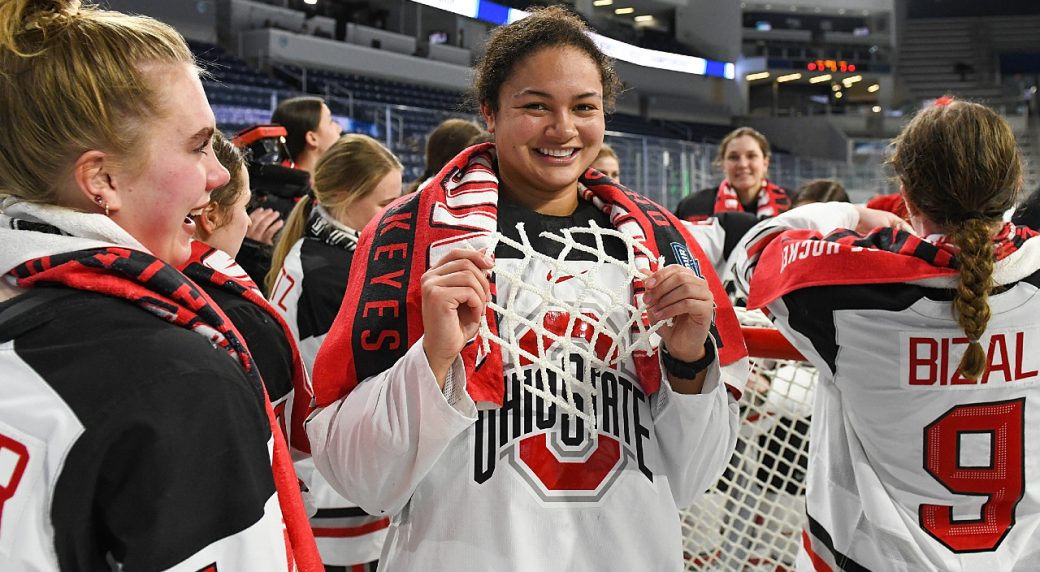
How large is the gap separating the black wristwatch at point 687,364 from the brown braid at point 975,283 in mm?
475

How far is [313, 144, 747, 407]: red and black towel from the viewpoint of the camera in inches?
48.7

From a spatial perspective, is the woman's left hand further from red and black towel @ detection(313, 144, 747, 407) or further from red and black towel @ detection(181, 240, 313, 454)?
red and black towel @ detection(181, 240, 313, 454)

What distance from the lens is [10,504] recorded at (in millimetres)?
756

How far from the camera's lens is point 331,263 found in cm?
223

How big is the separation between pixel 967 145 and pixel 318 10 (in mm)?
14278

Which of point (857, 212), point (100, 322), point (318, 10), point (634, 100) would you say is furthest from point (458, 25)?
point (100, 322)

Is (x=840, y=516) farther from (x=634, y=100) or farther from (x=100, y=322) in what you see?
(x=634, y=100)

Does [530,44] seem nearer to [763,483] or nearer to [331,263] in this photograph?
[331,263]

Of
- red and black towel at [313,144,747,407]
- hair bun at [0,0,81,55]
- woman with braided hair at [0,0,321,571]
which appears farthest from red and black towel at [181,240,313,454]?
hair bun at [0,0,81,55]

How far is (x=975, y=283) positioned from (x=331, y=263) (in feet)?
4.77

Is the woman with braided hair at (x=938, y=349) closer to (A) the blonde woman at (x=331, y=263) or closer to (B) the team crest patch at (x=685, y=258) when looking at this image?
(B) the team crest patch at (x=685, y=258)

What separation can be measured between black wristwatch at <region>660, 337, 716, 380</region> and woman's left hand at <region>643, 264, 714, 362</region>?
0.03 m

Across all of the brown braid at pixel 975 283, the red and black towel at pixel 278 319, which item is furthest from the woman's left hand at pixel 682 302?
the red and black towel at pixel 278 319

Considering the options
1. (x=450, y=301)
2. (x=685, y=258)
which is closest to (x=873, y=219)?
(x=685, y=258)
